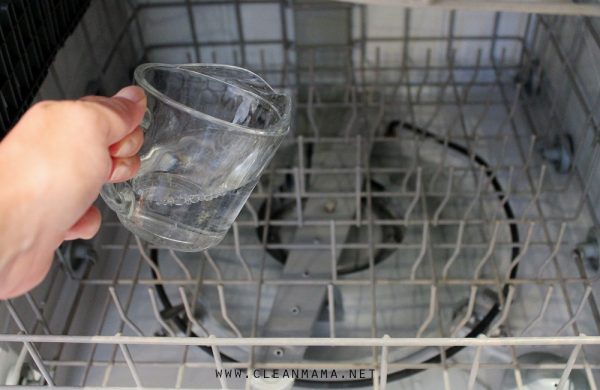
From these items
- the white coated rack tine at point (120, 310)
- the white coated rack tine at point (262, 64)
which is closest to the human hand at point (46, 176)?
the white coated rack tine at point (120, 310)

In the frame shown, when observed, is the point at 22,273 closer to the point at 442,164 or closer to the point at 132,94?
the point at 132,94

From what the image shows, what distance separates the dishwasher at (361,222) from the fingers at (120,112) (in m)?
0.17

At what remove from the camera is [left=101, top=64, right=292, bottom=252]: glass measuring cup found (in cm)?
51

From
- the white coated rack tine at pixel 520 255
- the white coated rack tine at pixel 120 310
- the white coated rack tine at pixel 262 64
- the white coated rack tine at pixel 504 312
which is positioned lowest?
the white coated rack tine at pixel 504 312

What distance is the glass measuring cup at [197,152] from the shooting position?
509 millimetres

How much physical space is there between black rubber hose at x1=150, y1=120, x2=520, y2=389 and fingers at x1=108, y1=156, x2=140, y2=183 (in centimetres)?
31

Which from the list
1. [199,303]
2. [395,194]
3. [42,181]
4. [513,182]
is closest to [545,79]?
[513,182]

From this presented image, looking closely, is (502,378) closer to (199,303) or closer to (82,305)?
(199,303)

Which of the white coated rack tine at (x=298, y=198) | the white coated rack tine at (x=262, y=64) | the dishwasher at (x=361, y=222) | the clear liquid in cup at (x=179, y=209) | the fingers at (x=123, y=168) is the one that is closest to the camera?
the fingers at (x=123, y=168)

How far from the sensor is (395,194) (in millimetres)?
823

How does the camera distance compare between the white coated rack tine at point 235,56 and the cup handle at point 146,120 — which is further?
the white coated rack tine at point 235,56

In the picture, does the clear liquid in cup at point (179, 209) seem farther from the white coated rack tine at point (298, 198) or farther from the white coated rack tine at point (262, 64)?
the white coated rack tine at point (262, 64)

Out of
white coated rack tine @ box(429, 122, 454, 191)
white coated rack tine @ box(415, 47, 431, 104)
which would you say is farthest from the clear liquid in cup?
white coated rack tine @ box(415, 47, 431, 104)

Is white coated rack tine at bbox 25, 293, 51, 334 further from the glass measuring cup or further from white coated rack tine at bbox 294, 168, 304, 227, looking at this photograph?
white coated rack tine at bbox 294, 168, 304, 227
